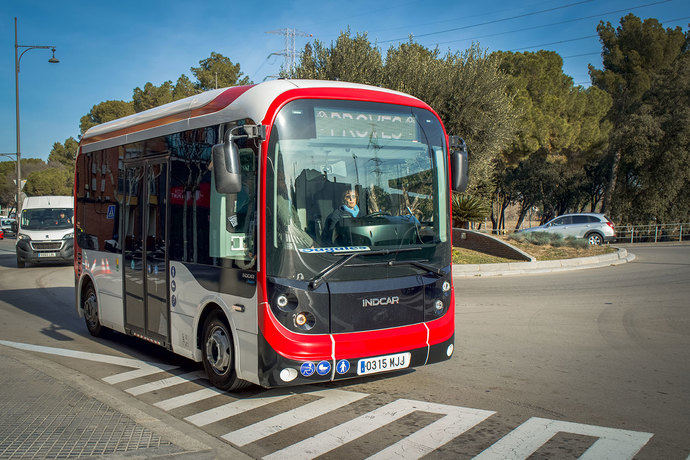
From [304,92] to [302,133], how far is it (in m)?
0.39

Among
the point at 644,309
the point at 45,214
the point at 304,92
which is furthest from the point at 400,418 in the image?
the point at 45,214

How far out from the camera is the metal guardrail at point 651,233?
3228 centimetres

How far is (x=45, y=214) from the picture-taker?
20.2 meters

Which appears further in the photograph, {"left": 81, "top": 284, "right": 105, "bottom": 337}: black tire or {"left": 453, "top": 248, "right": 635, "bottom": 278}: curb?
{"left": 453, "top": 248, "right": 635, "bottom": 278}: curb

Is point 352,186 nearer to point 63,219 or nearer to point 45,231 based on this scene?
point 45,231

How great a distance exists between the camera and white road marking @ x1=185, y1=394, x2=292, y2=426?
4984 millimetres

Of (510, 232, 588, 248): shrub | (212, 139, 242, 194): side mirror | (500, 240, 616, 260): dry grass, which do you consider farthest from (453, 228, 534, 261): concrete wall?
(212, 139, 242, 194): side mirror

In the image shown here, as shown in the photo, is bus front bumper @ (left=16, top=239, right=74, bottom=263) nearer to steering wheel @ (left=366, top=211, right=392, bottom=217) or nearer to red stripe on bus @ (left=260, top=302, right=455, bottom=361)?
red stripe on bus @ (left=260, top=302, right=455, bottom=361)

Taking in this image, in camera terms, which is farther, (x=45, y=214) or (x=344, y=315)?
(x=45, y=214)

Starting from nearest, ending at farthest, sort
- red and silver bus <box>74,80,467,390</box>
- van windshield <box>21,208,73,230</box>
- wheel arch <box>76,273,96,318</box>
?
red and silver bus <box>74,80,467,390</box> < wheel arch <box>76,273,96,318</box> < van windshield <box>21,208,73,230</box>

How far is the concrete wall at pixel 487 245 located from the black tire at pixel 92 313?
1276 cm

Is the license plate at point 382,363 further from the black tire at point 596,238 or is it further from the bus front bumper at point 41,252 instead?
the black tire at point 596,238

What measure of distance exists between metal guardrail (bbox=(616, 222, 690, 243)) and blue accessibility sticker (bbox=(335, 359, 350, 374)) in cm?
3006

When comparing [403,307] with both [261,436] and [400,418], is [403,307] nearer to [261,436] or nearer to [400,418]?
[400,418]
